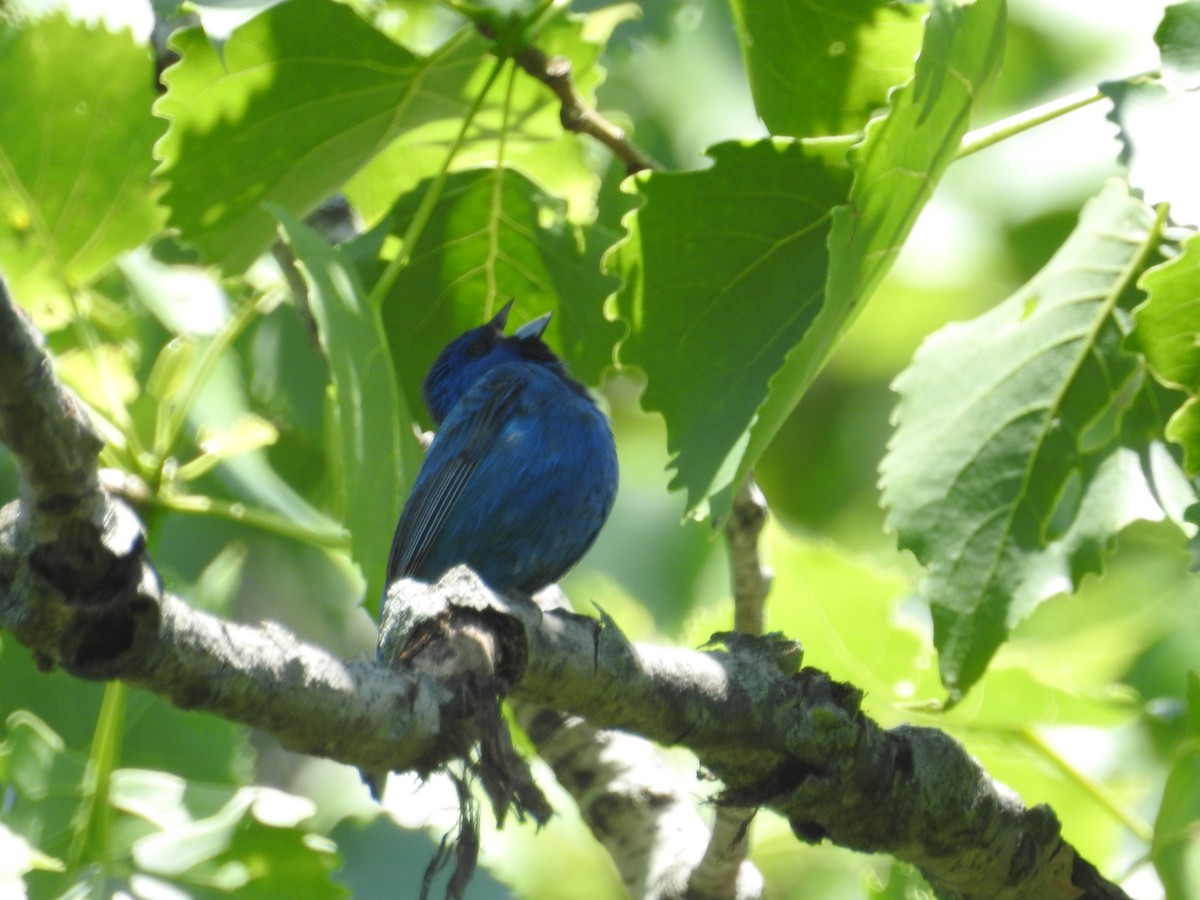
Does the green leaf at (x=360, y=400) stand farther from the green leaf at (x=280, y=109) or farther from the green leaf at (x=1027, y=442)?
the green leaf at (x=1027, y=442)

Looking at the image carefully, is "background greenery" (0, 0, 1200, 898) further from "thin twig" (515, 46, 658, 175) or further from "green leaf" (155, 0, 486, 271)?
"thin twig" (515, 46, 658, 175)

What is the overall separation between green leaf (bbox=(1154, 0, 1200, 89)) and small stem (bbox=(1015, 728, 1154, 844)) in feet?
5.38

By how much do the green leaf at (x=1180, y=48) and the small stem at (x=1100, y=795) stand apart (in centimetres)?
164

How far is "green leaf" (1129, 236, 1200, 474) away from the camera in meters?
2.59

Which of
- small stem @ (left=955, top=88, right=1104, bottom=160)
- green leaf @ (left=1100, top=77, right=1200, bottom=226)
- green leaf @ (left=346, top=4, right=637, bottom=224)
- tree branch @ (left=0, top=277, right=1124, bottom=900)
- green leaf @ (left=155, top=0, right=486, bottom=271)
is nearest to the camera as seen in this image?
tree branch @ (left=0, top=277, right=1124, bottom=900)

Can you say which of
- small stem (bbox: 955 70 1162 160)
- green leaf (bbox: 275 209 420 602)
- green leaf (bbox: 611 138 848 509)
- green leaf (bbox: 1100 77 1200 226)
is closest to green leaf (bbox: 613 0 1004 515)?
green leaf (bbox: 611 138 848 509)

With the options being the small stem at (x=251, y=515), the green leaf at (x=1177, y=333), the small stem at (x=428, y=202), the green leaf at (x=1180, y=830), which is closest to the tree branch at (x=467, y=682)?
the green leaf at (x=1180, y=830)

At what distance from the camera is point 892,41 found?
328 cm

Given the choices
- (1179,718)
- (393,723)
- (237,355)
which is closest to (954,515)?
(1179,718)

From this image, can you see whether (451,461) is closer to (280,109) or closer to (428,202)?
(428,202)

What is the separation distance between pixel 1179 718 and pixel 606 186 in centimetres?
233

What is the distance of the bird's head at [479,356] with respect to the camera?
4.33 metres

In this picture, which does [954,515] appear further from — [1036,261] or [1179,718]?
[1036,261]

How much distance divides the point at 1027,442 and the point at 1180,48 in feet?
2.90
